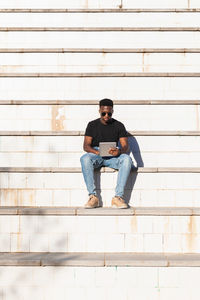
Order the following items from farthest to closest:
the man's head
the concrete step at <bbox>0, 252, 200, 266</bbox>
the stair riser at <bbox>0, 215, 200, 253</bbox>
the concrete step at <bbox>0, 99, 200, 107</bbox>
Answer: the concrete step at <bbox>0, 99, 200, 107</bbox> → the man's head → the stair riser at <bbox>0, 215, 200, 253</bbox> → the concrete step at <bbox>0, 252, 200, 266</bbox>

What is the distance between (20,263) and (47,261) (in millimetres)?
268

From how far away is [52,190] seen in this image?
5.26 metres

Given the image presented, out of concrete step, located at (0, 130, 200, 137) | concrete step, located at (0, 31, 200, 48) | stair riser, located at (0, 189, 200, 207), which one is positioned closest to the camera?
stair riser, located at (0, 189, 200, 207)

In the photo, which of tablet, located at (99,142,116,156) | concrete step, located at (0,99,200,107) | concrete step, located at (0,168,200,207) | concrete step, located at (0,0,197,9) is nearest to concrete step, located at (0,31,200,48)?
concrete step, located at (0,0,197,9)

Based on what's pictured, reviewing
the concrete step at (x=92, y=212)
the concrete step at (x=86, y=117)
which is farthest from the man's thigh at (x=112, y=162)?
the concrete step at (x=86, y=117)

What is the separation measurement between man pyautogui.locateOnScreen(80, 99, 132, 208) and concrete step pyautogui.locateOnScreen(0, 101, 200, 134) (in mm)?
586

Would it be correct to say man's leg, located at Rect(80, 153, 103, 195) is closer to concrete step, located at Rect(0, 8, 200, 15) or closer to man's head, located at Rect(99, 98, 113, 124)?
man's head, located at Rect(99, 98, 113, 124)

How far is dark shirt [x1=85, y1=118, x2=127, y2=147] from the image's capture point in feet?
18.6

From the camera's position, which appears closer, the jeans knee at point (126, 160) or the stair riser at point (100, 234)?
the stair riser at point (100, 234)

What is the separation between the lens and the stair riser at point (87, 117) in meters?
6.27

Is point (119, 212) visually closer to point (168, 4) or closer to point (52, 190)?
point (52, 190)

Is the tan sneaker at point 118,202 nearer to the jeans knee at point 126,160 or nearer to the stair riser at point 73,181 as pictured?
the stair riser at point 73,181

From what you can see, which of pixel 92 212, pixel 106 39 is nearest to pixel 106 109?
pixel 92 212
